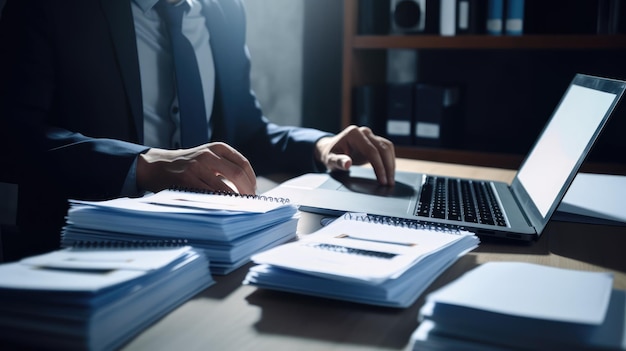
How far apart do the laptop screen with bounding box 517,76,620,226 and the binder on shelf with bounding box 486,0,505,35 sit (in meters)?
1.01

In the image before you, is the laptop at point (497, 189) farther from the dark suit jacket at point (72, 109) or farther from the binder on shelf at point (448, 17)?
the binder on shelf at point (448, 17)

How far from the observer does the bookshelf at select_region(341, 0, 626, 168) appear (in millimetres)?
2145

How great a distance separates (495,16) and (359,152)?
1.14m

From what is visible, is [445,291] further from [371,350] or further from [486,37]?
[486,37]

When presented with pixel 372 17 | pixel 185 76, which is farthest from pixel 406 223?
pixel 372 17

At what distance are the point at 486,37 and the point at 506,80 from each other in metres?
0.39

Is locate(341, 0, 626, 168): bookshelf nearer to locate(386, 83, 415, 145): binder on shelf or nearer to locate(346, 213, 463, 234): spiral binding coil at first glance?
locate(386, 83, 415, 145): binder on shelf

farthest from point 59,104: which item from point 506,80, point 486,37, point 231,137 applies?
point 506,80

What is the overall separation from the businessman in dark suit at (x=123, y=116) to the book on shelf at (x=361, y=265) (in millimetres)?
278

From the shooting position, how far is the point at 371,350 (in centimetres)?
54

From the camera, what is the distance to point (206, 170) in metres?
0.95

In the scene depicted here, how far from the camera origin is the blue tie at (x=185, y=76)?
60.6 inches

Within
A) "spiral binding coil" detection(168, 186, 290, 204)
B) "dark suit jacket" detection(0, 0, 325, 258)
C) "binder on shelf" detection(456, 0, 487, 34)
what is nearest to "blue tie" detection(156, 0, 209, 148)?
"dark suit jacket" detection(0, 0, 325, 258)

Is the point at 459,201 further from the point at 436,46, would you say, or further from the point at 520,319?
the point at 436,46
